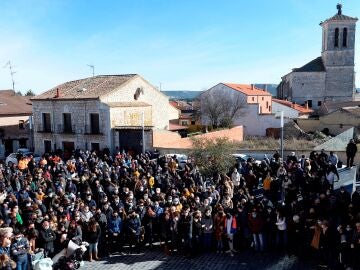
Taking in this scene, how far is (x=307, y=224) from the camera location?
10.5 meters

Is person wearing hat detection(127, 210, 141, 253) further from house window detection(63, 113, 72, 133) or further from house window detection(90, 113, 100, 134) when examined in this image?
house window detection(63, 113, 72, 133)

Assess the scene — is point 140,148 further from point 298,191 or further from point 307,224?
point 307,224

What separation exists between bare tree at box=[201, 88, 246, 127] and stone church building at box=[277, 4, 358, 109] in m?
15.2

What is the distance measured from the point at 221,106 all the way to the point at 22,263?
38.4 m

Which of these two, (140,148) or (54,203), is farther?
(140,148)

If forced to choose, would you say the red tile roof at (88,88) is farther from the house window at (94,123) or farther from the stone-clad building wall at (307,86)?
the stone-clad building wall at (307,86)

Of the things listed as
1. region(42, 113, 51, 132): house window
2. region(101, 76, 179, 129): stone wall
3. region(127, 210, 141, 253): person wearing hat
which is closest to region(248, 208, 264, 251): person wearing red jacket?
region(127, 210, 141, 253): person wearing hat

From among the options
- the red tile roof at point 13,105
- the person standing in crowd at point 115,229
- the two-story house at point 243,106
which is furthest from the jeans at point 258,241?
the red tile roof at point 13,105

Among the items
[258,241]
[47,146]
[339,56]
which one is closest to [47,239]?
[258,241]

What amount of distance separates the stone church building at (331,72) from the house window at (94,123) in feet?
121

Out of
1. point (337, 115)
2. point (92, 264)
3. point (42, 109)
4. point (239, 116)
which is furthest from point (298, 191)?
point (239, 116)

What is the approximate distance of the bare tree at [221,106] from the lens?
45356 millimetres

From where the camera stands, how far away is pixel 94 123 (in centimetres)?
2886

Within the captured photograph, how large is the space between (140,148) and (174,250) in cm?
1499
